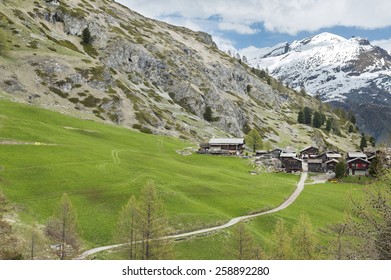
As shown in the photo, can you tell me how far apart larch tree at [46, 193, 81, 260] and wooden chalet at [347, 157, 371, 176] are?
110492 mm

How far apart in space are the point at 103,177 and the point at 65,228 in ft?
99.3

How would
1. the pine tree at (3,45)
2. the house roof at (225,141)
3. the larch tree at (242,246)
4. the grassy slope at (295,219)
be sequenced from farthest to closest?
the pine tree at (3,45)
the house roof at (225,141)
the grassy slope at (295,219)
the larch tree at (242,246)

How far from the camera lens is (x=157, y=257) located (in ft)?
147

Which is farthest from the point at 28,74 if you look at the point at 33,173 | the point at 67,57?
the point at 33,173

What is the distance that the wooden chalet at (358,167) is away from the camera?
137750 mm

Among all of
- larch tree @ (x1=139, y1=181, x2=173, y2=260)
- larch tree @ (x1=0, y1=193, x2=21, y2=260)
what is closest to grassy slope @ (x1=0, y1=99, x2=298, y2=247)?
larch tree @ (x1=139, y1=181, x2=173, y2=260)

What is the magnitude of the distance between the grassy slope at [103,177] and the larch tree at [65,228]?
372 centimetres

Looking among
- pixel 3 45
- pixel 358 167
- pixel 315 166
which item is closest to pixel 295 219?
pixel 315 166

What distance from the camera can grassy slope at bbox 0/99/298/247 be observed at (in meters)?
65.2

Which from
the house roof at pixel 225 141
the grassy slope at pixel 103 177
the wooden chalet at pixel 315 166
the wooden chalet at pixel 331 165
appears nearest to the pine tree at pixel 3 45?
the grassy slope at pixel 103 177

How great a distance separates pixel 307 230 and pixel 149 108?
414ft

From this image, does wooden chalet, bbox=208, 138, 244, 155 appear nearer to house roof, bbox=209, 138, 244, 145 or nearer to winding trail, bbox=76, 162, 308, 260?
house roof, bbox=209, 138, 244, 145

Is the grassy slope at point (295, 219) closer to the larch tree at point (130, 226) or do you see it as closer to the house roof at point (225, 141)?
the larch tree at point (130, 226)

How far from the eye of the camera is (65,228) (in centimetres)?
4934
